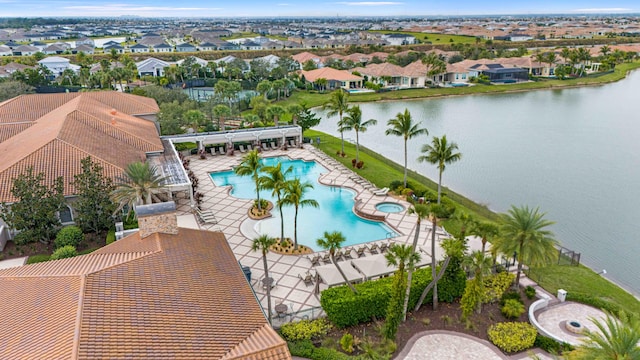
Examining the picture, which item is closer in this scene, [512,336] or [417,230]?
[512,336]

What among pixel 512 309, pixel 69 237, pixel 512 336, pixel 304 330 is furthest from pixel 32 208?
pixel 512 309

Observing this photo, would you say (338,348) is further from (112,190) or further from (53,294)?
(112,190)

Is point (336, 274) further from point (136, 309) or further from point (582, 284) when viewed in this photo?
point (582, 284)

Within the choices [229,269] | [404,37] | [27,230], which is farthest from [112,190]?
[404,37]

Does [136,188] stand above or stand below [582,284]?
above

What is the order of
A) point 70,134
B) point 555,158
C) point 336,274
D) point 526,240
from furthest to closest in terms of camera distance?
point 555,158 < point 70,134 < point 336,274 < point 526,240
